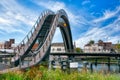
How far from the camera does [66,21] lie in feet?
278

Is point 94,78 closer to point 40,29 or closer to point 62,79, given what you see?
point 62,79

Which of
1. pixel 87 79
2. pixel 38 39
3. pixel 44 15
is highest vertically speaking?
pixel 44 15

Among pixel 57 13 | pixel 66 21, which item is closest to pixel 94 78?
pixel 57 13

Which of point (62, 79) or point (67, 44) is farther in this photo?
point (67, 44)

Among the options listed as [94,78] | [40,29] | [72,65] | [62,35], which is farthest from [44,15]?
[94,78]

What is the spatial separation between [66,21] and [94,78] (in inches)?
2854

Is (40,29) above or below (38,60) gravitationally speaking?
above

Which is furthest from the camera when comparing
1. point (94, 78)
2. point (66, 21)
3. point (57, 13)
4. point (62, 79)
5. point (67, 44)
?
point (67, 44)

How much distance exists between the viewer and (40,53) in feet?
155

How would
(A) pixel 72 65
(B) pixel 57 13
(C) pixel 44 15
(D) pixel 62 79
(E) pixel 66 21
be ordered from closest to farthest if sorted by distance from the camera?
(D) pixel 62 79 < (A) pixel 72 65 < (C) pixel 44 15 < (B) pixel 57 13 < (E) pixel 66 21

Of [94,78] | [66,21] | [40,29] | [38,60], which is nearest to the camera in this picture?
[94,78]

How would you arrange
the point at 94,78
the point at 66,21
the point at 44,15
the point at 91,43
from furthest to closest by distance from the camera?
the point at 91,43, the point at 66,21, the point at 44,15, the point at 94,78

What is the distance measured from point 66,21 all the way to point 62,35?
690cm

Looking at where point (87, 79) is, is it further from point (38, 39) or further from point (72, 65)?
point (38, 39)
